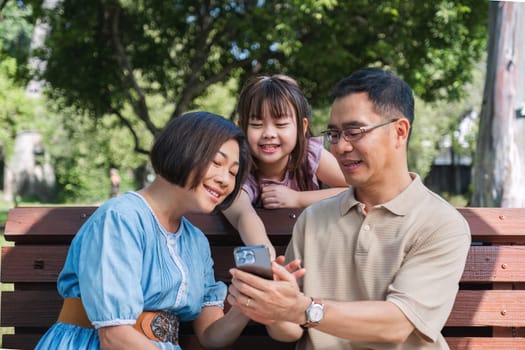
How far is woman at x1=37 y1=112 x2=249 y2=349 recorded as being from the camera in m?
2.65

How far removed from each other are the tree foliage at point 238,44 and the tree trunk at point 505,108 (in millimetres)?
5131

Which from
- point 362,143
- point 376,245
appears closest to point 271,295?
point 376,245

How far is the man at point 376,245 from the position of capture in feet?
8.32

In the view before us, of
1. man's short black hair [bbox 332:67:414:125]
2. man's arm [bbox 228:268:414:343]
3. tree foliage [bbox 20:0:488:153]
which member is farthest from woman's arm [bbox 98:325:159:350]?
tree foliage [bbox 20:0:488:153]

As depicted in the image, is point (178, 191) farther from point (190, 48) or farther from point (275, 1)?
point (190, 48)

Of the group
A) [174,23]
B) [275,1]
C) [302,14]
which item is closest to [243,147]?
[302,14]

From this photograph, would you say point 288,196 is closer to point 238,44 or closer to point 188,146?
point 188,146

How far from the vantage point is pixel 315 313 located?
2.44 m

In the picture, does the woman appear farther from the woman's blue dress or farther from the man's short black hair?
the man's short black hair

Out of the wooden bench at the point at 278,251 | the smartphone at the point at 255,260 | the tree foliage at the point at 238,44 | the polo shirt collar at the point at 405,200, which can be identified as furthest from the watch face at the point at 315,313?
the tree foliage at the point at 238,44

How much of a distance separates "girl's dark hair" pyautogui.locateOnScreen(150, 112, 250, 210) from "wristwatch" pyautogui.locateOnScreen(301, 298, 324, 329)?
2.24 ft

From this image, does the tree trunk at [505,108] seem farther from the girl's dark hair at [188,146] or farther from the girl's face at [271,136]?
the girl's dark hair at [188,146]

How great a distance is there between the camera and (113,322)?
103 inches

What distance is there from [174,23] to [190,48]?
35.7 inches
